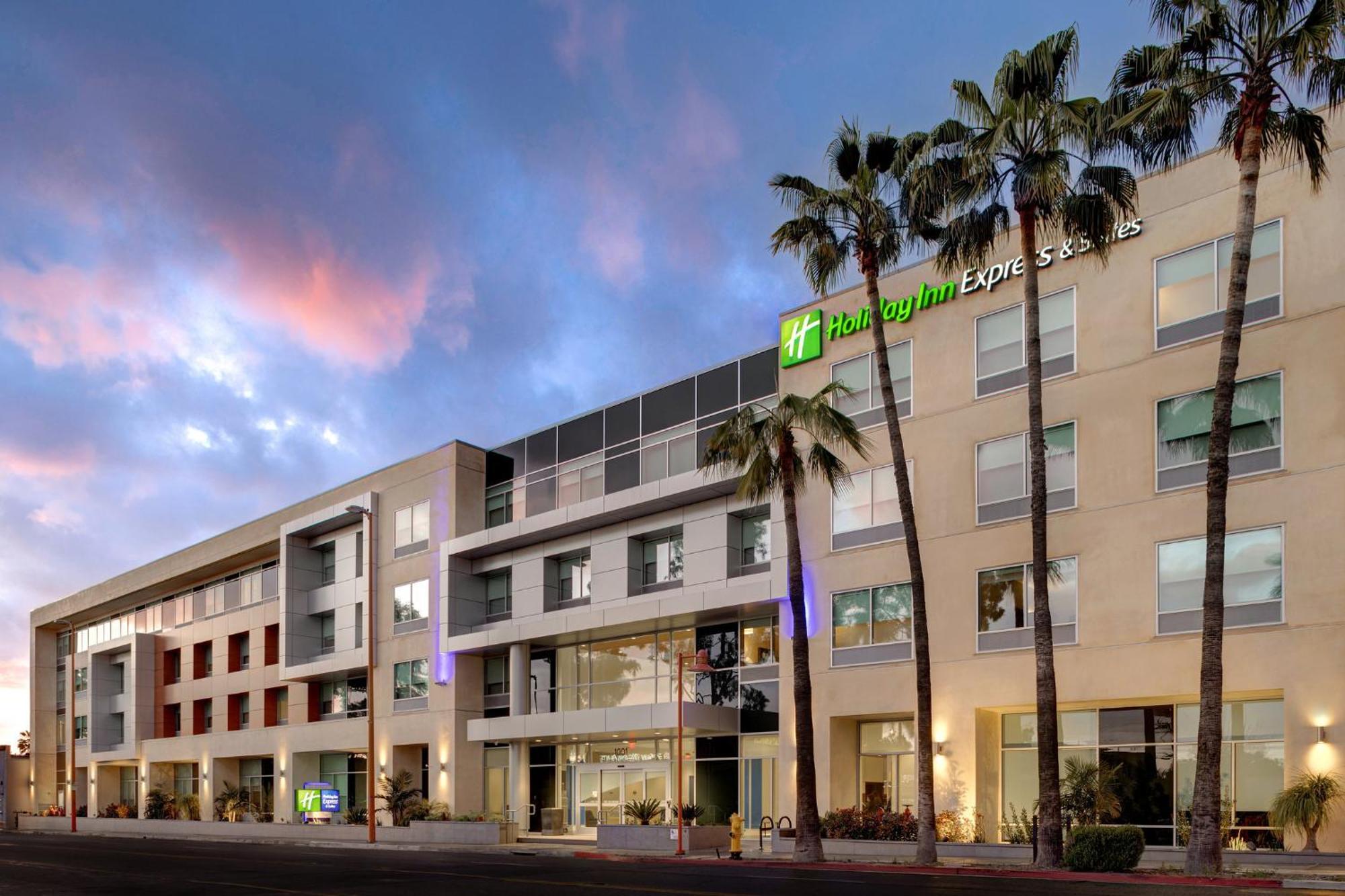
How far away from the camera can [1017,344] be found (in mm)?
34344

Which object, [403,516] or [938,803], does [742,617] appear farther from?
[403,516]

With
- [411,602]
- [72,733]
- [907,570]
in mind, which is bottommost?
[72,733]

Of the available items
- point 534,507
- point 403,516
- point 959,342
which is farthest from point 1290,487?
point 403,516

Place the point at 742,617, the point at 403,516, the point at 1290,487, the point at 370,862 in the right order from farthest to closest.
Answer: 1. the point at 403,516
2. the point at 742,617
3. the point at 370,862
4. the point at 1290,487

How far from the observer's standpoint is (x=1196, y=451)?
3016 centimetres

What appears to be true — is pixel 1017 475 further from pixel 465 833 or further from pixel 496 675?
pixel 496 675

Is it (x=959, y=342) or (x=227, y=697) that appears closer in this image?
(x=959, y=342)

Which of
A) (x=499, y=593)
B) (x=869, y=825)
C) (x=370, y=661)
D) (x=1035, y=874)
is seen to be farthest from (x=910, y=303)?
(x=370, y=661)

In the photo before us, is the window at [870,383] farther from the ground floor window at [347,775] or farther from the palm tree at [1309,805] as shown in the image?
the ground floor window at [347,775]

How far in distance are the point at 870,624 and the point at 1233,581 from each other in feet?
34.9

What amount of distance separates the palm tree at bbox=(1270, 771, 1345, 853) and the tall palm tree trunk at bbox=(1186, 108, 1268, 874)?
9.80 feet

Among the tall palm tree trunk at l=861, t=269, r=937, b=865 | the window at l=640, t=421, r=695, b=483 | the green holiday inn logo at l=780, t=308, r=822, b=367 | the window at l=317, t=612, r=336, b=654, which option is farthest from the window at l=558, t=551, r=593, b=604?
the tall palm tree trunk at l=861, t=269, r=937, b=865

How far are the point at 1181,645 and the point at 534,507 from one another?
27473 millimetres

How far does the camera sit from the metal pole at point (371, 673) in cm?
4603
